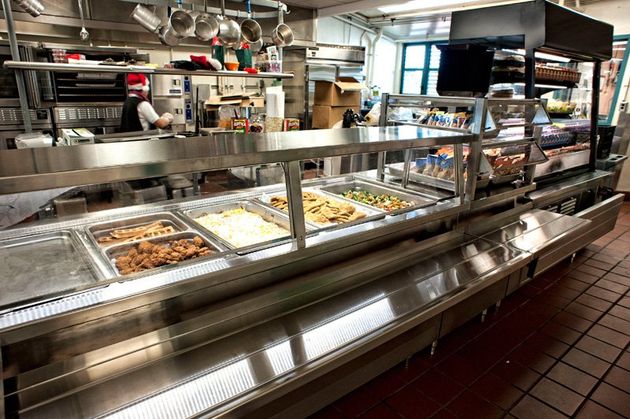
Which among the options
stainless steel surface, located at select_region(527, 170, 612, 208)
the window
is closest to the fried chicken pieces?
stainless steel surface, located at select_region(527, 170, 612, 208)

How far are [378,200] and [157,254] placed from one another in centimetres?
143

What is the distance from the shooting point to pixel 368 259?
205cm

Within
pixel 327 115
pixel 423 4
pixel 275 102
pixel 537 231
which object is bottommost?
pixel 537 231

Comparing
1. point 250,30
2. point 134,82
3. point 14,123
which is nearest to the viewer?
point 250,30

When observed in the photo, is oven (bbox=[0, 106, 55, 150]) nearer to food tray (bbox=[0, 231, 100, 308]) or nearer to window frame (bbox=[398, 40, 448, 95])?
food tray (bbox=[0, 231, 100, 308])

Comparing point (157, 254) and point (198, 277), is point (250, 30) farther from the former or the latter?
point (198, 277)

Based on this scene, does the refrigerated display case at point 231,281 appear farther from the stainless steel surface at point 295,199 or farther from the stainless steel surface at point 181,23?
the stainless steel surface at point 181,23

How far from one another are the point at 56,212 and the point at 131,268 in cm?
93

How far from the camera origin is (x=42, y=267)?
58.6 inches

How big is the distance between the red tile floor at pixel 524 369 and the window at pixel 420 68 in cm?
794

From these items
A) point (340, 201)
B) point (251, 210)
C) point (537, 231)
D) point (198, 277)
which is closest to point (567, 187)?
point (537, 231)

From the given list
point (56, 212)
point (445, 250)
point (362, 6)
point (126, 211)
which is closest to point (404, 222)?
point (445, 250)

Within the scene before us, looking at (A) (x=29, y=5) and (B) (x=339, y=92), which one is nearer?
(A) (x=29, y=5)

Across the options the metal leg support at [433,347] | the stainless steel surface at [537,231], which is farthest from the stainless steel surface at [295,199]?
the stainless steel surface at [537,231]
